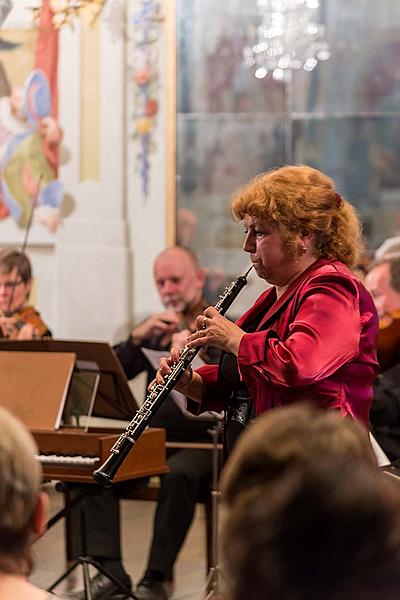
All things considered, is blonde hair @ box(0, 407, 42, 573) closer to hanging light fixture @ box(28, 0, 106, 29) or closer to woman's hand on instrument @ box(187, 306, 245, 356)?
woman's hand on instrument @ box(187, 306, 245, 356)

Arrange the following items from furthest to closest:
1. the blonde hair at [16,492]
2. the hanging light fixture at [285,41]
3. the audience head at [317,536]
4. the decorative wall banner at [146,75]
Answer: the decorative wall banner at [146,75]
the hanging light fixture at [285,41]
the blonde hair at [16,492]
the audience head at [317,536]

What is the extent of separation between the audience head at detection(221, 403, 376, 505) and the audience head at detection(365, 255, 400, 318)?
347 centimetres

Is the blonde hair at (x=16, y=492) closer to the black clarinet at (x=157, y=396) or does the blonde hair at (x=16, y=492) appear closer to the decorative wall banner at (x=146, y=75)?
the black clarinet at (x=157, y=396)

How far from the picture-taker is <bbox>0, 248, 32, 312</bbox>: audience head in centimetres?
583

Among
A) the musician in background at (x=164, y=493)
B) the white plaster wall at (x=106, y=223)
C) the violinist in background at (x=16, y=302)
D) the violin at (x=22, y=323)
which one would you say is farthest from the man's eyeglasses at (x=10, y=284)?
the white plaster wall at (x=106, y=223)

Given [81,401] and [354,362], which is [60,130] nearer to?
[81,401]

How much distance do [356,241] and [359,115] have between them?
12.4 ft

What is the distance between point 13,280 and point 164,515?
158cm

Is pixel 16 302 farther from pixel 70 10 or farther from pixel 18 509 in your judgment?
pixel 18 509

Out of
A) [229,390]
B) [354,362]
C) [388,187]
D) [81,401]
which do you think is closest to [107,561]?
[81,401]

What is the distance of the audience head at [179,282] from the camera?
5.68m

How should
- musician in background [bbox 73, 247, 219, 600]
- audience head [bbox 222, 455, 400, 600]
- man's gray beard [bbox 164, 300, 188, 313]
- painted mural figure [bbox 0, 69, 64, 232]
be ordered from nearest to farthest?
1. audience head [bbox 222, 455, 400, 600]
2. musician in background [bbox 73, 247, 219, 600]
3. man's gray beard [bbox 164, 300, 188, 313]
4. painted mural figure [bbox 0, 69, 64, 232]

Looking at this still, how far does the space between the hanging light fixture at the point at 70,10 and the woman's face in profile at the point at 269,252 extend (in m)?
4.11

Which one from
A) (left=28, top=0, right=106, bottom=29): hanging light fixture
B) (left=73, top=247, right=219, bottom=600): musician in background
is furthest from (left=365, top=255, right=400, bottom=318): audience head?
(left=28, top=0, right=106, bottom=29): hanging light fixture
